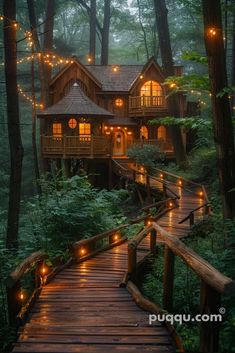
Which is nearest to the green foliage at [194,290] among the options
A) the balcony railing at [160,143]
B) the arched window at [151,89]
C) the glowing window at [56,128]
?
the balcony railing at [160,143]

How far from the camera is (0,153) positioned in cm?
3127

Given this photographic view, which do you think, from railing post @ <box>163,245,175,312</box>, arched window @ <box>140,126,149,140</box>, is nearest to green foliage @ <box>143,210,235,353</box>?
railing post @ <box>163,245,175,312</box>

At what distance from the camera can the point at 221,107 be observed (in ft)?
28.7

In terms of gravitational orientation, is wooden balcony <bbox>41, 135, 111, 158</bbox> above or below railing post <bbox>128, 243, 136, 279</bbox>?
above

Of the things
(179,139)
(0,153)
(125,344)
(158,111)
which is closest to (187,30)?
(158,111)

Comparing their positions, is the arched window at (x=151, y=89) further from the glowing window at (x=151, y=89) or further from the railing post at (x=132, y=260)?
the railing post at (x=132, y=260)

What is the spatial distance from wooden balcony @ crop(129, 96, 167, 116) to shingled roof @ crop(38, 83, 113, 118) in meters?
3.41

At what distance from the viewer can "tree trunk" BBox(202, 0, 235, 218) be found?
868 centimetres

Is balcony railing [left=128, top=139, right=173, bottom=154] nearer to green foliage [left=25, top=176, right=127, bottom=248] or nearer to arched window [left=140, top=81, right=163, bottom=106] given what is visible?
arched window [left=140, top=81, right=163, bottom=106]

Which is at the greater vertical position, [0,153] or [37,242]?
[0,153]

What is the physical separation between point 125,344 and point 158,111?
1028 inches

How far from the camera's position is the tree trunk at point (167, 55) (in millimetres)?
23656

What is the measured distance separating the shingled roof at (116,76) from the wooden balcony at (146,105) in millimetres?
1354

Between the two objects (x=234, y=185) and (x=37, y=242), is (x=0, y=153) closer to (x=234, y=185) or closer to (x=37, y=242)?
(x=37, y=242)
